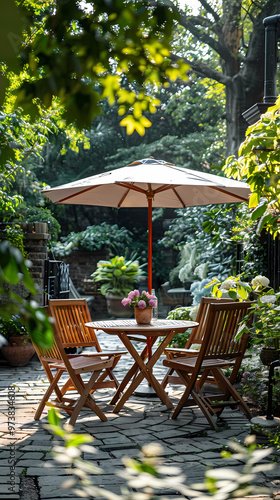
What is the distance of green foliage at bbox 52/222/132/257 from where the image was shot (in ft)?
47.8

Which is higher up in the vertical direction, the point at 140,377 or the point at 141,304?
the point at 141,304

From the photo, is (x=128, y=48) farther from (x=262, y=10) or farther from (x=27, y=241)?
(x=262, y=10)

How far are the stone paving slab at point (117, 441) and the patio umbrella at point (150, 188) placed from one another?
4.99ft

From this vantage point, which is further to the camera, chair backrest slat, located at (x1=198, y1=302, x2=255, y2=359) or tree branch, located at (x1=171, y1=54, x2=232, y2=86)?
tree branch, located at (x1=171, y1=54, x2=232, y2=86)

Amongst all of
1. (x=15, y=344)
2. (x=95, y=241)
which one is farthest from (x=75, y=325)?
(x=95, y=241)

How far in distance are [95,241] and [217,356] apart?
1081cm

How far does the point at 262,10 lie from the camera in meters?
11.8

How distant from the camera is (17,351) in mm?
7004

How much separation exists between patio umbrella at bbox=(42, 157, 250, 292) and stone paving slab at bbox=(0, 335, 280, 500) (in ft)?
4.99

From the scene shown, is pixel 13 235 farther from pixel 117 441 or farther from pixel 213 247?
pixel 117 441

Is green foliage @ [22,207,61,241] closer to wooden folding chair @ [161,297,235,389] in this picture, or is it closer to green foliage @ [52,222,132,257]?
green foliage @ [52,222,132,257]

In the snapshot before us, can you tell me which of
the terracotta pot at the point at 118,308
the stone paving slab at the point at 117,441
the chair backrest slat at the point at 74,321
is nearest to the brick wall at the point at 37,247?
the stone paving slab at the point at 117,441

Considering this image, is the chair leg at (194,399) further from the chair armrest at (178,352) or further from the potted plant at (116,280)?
the potted plant at (116,280)

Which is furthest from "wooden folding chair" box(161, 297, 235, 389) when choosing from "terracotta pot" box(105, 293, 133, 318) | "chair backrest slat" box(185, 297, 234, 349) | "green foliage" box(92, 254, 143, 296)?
"green foliage" box(92, 254, 143, 296)
